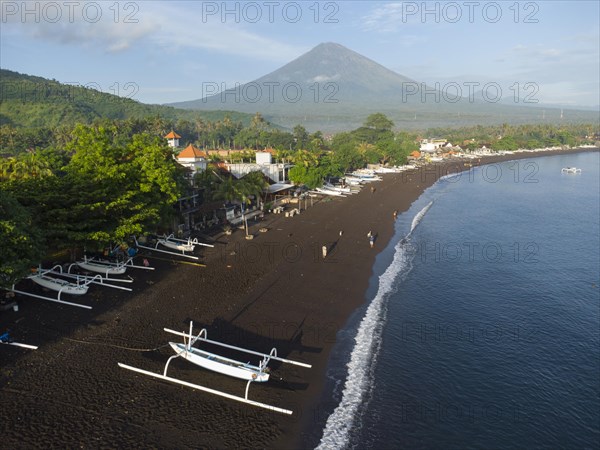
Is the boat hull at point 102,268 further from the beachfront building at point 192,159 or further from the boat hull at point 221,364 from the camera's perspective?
the beachfront building at point 192,159

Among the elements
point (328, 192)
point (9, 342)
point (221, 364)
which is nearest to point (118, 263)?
point (9, 342)

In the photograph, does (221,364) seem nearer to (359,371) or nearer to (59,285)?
(359,371)

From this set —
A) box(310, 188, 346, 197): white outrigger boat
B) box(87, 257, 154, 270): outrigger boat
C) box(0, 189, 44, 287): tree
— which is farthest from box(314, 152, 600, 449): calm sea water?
box(310, 188, 346, 197): white outrigger boat

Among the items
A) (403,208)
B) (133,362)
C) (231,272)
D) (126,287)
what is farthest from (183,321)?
(403,208)

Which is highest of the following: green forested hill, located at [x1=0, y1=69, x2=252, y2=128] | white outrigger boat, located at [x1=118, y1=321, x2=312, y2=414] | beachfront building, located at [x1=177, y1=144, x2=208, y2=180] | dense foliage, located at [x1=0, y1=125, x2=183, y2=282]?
green forested hill, located at [x1=0, y1=69, x2=252, y2=128]

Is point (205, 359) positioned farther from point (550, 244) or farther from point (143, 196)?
point (550, 244)

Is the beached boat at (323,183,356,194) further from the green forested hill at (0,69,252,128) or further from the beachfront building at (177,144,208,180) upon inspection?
the green forested hill at (0,69,252,128)
